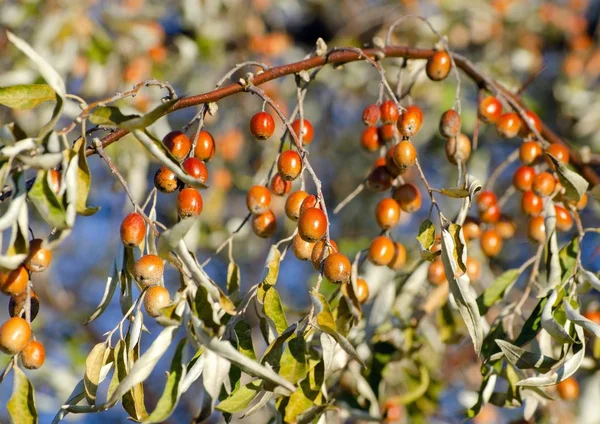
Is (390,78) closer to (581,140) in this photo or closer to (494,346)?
(581,140)

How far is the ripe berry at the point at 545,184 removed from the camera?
1315 mm

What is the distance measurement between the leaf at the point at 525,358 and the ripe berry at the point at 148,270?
1.75 ft

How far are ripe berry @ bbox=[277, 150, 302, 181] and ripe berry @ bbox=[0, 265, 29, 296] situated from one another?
411mm

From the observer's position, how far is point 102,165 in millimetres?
3541

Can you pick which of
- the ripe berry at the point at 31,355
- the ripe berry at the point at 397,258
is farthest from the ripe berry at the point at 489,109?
the ripe berry at the point at 31,355

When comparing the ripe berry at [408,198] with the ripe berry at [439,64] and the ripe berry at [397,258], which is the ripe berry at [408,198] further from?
the ripe berry at [439,64]

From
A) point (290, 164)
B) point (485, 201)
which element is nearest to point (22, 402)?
point (290, 164)

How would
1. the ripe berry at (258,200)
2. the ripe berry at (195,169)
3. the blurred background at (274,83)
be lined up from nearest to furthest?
the ripe berry at (195,169), the ripe berry at (258,200), the blurred background at (274,83)

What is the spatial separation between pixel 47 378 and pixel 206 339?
82.8 inches

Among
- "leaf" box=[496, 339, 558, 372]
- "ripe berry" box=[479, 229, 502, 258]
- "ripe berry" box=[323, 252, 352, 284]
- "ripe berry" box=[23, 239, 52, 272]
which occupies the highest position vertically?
"ripe berry" box=[23, 239, 52, 272]

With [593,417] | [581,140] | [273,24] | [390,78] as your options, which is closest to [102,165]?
[273,24]

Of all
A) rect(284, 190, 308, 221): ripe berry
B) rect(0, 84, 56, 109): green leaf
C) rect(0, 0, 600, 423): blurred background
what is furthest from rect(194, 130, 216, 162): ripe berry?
rect(0, 0, 600, 423): blurred background

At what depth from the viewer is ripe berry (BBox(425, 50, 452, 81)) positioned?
137 cm

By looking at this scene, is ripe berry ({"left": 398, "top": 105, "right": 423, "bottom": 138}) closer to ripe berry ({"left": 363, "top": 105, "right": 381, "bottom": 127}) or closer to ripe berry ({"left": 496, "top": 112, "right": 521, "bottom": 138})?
ripe berry ({"left": 363, "top": 105, "right": 381, "bottom": 127})
